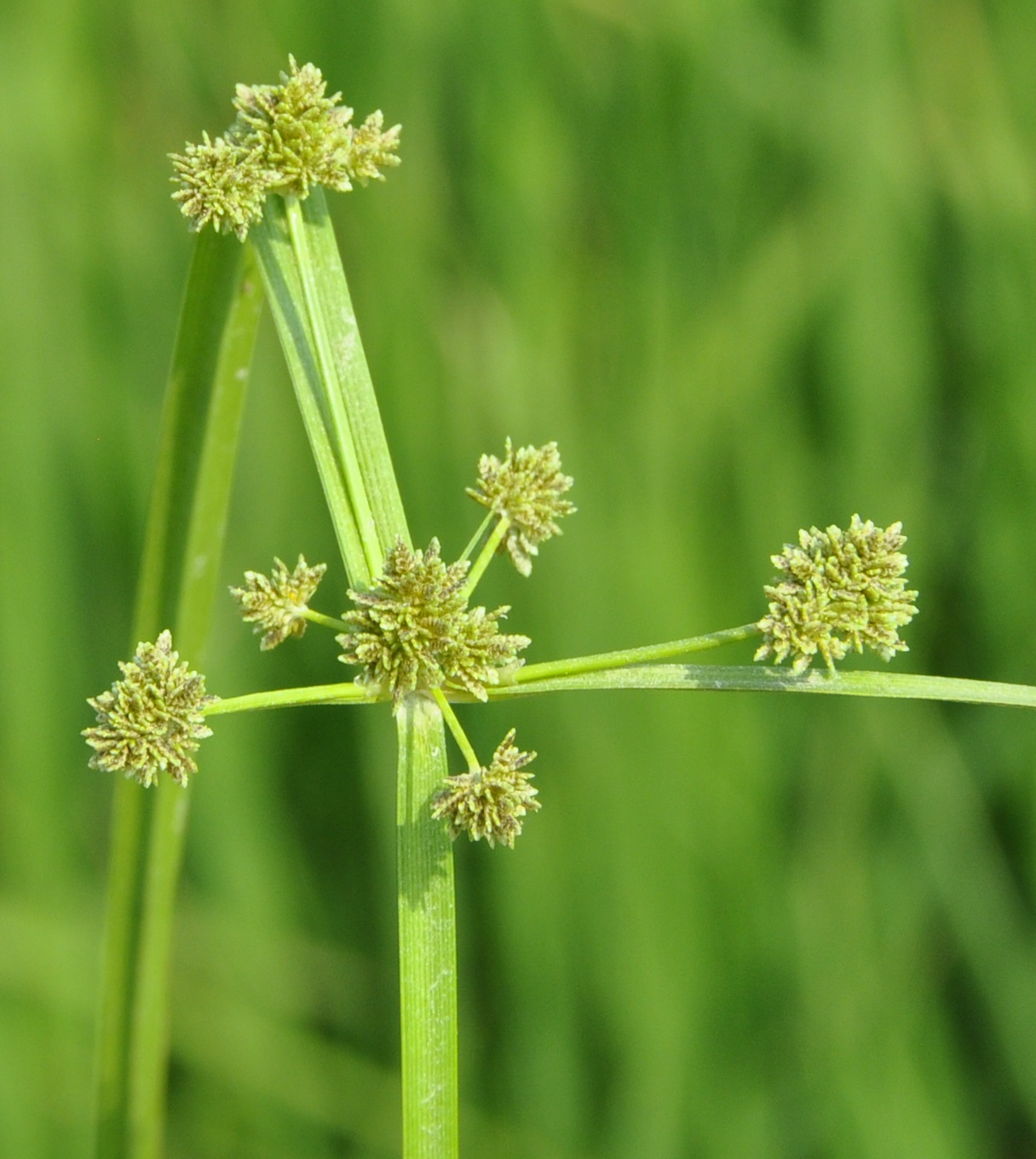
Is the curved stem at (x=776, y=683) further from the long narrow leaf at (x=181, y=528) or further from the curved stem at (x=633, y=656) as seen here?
the long narrow leaf at (x=181, y=528)

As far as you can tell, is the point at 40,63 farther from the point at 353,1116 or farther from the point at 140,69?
the point at 353,1116

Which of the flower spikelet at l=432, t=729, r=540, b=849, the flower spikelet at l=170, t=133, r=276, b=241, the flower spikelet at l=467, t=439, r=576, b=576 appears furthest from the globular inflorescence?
the flower spikelet at l=432, t=729, r=540, b=849

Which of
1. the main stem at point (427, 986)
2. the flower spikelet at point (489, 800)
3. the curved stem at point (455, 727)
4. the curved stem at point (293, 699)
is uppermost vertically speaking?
the curved stem at point (293, 699)

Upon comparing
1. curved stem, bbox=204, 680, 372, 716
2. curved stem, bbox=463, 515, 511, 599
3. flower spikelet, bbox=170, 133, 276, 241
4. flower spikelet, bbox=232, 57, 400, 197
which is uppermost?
flower spikelet, bbox=232, 57, 400, 197

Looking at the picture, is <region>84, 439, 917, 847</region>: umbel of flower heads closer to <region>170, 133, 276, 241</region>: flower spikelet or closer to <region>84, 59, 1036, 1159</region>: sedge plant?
<region>84, 59, 1036, 1159</region>: sedge plant

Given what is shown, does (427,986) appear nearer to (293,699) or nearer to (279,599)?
(293,699)

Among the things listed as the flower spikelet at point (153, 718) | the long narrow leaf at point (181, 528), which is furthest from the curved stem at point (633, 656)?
the long narrow leaf at point (181, 528)
